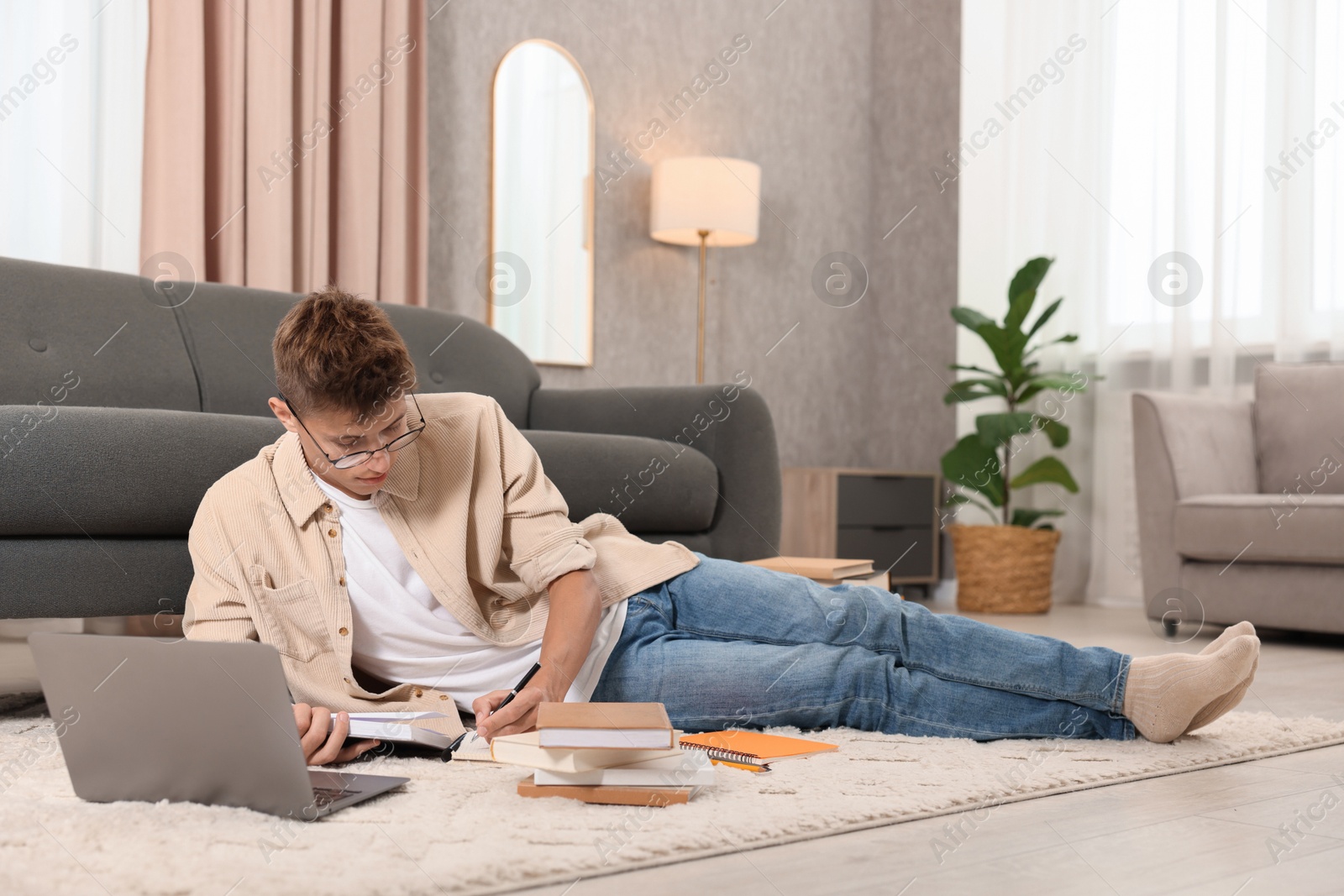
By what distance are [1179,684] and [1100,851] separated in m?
0.44

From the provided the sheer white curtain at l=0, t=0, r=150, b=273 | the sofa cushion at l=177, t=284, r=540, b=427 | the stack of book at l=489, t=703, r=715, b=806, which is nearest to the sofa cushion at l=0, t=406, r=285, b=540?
the sofa cushion at l=177, t=284, r=540, b=427

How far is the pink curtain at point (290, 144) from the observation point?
3107 mm

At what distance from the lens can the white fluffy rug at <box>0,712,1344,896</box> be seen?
0.95m

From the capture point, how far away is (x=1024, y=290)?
3994mm

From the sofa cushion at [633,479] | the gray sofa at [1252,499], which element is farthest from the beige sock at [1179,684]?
the gray sofa at [1252,499]

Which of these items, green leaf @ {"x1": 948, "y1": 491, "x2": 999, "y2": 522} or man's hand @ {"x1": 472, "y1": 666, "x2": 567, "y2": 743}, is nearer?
man's hand @ {"x1": 472, "y1": 666, "x2": 567, "y2": 743}

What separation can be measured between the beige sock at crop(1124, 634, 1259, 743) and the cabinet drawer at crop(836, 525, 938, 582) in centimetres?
251

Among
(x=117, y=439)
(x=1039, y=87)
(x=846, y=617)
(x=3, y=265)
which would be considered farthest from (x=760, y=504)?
(x=1039, y=87)

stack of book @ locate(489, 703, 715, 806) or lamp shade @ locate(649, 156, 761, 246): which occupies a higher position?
lamp shade @ locate(649, 156, 761, 246)

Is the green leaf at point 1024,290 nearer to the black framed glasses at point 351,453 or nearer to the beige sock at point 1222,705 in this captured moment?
the beige sock at point 1222,705

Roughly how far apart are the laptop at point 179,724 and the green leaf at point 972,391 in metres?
3.21

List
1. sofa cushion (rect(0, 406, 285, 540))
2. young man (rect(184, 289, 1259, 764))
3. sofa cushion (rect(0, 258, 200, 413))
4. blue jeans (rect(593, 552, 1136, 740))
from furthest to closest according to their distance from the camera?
1. sofa cushion (rect(0, 258, 200, 413))
2. sofa cushion (rect(0, 406, 285, 540))
3. blue jeans (rect(593, 552, 1136, 740))
4. young man (rect(184, 289, 1259, 764))

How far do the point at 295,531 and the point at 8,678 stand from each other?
3.51 feet

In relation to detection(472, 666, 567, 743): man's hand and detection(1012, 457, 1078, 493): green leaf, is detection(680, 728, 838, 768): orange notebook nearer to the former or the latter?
detection(472, 666, 567, 743): man's hand
